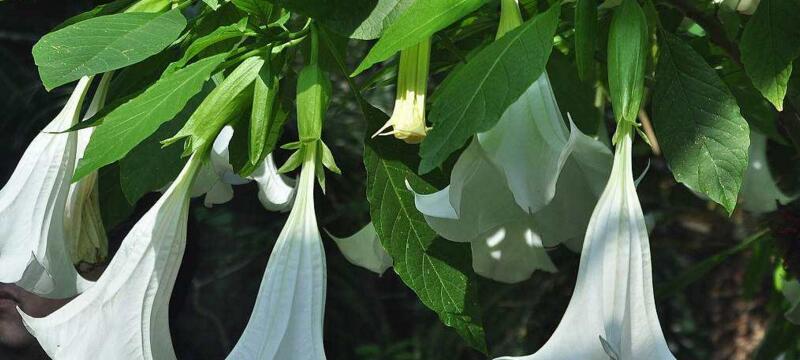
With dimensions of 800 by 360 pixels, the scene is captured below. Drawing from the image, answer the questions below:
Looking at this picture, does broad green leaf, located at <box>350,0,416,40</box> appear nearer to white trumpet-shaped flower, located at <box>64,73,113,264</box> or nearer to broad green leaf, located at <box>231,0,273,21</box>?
broad green leaf, located at <box>231,0,273,21</box>

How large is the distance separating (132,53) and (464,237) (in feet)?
0.79

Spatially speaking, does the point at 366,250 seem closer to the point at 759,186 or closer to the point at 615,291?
the point at 615,291

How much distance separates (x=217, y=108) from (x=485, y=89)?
0.18 metres

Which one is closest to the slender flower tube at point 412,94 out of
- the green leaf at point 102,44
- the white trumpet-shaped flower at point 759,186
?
the green leaf at point 102,44

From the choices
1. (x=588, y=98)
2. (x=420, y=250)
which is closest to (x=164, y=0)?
(x=420, y=250)

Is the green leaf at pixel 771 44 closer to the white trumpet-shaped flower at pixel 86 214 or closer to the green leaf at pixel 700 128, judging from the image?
the green leaf at pixel 700 128

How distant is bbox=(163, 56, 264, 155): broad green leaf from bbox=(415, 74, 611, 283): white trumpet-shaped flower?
0.13 meters

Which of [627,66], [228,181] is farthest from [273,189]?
[627,66]

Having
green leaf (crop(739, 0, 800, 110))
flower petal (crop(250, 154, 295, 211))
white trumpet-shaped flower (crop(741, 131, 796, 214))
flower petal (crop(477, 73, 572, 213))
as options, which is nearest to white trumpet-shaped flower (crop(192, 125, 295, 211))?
flower petal (crop(250, 154, 295, 211))

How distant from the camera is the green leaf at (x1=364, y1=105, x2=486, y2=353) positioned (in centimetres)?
70

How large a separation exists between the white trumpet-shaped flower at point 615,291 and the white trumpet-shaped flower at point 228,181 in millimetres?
284

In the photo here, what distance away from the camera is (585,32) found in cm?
67

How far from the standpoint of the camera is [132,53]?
629 mm

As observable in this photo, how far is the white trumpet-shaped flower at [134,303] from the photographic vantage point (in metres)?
0.67
